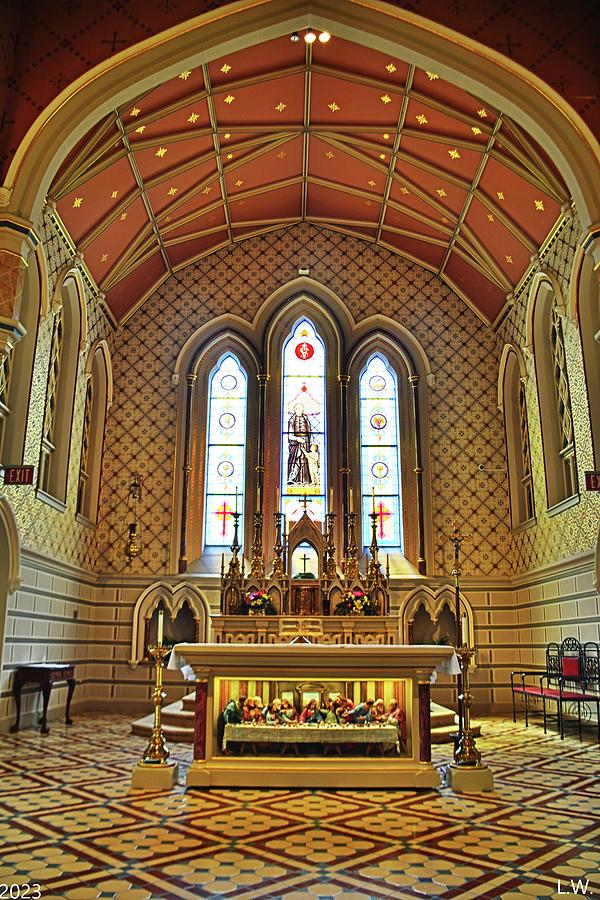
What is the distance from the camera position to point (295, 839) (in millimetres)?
4980

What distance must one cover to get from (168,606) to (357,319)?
6.91 m

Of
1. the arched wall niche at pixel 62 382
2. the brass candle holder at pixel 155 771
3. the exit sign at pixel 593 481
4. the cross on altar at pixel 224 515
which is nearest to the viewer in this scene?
the brass candle holder at pixel 155 771

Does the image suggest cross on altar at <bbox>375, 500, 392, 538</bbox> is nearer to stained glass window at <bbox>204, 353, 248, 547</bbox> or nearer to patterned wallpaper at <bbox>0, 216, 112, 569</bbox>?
stained glass window at <bbox>204, 353, 248, 547</bbox>

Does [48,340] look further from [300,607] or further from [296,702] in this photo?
[296,702]

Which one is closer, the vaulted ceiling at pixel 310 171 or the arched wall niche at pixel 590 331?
the arched wall niche at pixel 590 331

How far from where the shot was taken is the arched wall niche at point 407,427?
47.1 ft

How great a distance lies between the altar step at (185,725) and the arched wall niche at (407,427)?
385 centimetres

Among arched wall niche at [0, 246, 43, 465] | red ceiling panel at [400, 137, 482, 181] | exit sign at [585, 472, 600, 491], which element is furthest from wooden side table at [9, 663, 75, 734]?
red ceiling panel at [400, 137, 482, 181]

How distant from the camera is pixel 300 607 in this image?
42.2 ft

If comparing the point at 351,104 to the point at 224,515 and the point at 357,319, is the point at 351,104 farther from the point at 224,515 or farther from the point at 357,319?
the point at 224,515

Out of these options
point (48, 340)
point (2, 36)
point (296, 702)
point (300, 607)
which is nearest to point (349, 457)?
point (300, 607)

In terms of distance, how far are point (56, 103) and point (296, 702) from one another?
7.58 meters

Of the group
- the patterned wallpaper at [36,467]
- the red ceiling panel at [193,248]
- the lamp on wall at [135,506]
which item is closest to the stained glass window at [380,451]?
the red ceiling panel at [193,248]

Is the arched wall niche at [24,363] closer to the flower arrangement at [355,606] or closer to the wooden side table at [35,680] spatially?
the wooden side table at [35,680]
